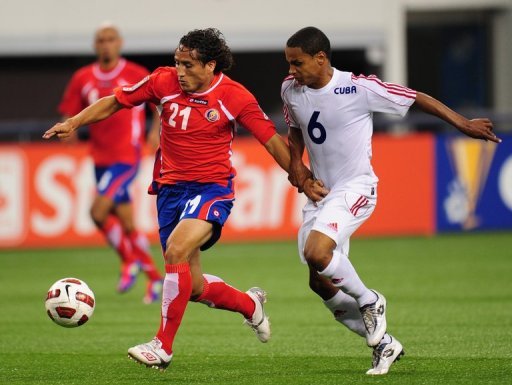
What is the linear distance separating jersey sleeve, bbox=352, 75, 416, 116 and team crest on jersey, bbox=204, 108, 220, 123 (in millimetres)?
942

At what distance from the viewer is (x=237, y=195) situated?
1783cm

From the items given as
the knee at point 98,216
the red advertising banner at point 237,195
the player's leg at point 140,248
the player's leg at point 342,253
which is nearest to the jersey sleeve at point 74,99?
the player's leg at point 140,248

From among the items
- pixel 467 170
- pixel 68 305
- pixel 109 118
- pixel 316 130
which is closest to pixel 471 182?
pixel 467 170

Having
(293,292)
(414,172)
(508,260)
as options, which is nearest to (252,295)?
(293,292)

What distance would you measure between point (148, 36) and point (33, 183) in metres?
6.98

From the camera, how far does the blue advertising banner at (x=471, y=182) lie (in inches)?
718

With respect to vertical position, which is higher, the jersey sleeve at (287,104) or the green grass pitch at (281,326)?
the jersey sleeve at (287,104)

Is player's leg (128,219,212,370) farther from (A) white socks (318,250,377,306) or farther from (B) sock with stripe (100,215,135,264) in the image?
(B) sock with stripe (100,215,135,264)

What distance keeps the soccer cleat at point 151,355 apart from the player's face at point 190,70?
1.69m

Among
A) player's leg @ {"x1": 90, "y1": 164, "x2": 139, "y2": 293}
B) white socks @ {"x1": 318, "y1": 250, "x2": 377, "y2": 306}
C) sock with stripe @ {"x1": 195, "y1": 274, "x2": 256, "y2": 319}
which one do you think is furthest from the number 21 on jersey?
player's leg @ {"x1": 90, "y1": 164, "x2": 139, "y2": 293}

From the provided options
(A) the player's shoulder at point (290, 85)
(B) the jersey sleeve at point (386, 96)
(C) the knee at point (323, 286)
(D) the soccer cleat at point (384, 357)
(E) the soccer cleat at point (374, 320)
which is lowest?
(D) the soccer cleat at point (384, 357)

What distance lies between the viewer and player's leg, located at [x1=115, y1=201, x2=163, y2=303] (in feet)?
41.5

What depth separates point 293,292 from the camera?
1310 cm

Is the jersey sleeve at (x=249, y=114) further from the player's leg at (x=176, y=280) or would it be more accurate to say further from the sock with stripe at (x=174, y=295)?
the sock with stripe at (x=174, y=295)
